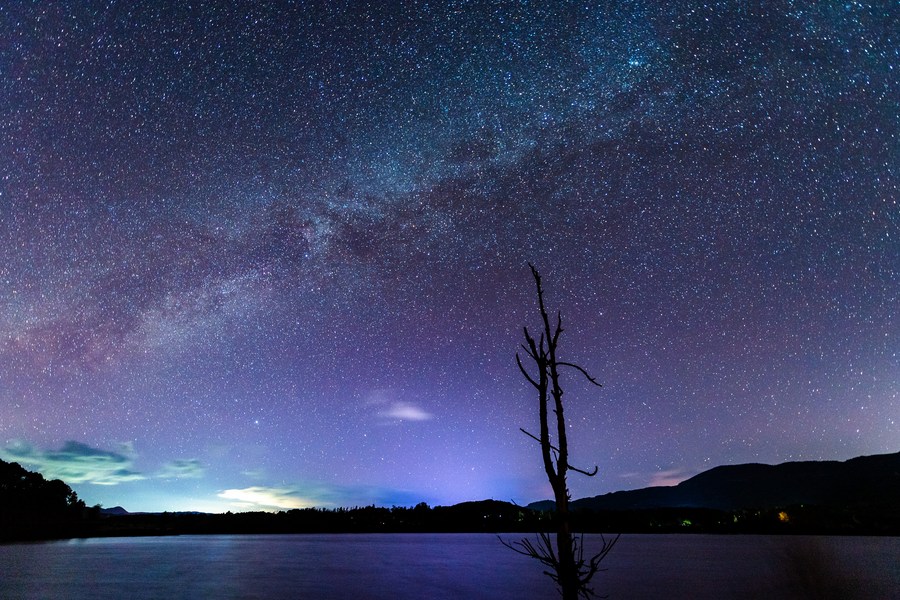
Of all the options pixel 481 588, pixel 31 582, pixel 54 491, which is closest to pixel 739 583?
pixel 481 588

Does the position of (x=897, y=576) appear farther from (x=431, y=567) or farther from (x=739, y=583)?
(x=431, y=567)

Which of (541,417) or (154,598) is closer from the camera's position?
(541,417)

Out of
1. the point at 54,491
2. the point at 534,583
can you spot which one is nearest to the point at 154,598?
the point at 534,583

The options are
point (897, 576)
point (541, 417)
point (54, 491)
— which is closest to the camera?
point (541, 417)

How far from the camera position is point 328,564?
298 feet

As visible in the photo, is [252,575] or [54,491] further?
[54,491]

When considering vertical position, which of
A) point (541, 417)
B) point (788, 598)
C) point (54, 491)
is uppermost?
point (54, 491)

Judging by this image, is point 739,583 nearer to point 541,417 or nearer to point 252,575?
point 252,575

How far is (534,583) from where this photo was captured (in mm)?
62656

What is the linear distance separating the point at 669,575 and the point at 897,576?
24606 mm

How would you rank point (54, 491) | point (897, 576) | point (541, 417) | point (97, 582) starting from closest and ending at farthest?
point (541, 417) < point (97, 582) < point (897, 576) < point (54, 491)

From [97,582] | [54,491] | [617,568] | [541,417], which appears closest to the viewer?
[541,417]

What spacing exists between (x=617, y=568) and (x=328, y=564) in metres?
42.5

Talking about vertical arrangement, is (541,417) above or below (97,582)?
above
